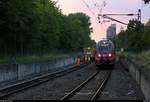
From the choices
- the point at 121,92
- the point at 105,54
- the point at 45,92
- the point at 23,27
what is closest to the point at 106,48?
the point at 105,54

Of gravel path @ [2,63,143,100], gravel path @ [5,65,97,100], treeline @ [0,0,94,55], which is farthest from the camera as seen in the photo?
treeline @ [0,0,94,55]

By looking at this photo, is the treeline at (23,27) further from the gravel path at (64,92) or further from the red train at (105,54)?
the gravel path at (64,92)

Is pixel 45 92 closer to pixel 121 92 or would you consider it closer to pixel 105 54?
pixel 121 92

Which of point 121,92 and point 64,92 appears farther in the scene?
point 121,92

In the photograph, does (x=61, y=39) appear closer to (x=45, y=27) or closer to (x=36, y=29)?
(x=45, y=27)

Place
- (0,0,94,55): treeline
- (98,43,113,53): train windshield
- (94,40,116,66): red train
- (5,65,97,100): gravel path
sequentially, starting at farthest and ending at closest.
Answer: (98,43,113,53): train windshield → (94,40,116,66): red train → (0,0,94,55): treeline → (5,65,97,100): gravel path

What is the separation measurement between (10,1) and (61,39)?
47.2m

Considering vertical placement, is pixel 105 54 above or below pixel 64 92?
above

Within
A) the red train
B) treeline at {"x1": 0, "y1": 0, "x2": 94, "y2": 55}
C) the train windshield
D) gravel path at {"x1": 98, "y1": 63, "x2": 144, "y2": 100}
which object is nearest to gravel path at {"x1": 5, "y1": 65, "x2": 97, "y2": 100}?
gravel path at {"x1": 98, "y1": 63, "x2": 144, "y2": 100}

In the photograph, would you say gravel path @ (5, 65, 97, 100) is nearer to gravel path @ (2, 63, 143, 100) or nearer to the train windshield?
gravel path @ (2, 63, 143, 100)

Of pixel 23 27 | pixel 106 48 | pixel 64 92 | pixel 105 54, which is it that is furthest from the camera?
pixel 106 48

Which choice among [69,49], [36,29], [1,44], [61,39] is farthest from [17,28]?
[69,49]

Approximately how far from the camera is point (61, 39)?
3703 inches

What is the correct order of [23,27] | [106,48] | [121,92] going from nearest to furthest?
[121,92], [23,27], [106,48]
